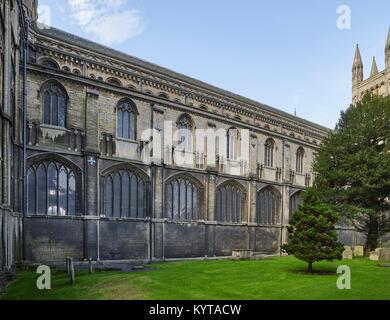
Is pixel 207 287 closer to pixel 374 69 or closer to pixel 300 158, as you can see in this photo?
pixel 300 158

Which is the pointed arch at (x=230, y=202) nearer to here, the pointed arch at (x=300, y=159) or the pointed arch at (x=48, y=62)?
the pointed arch at (x=300, y=159)

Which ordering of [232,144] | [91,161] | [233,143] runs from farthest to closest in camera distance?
[233,143], [232,144], [91,161]

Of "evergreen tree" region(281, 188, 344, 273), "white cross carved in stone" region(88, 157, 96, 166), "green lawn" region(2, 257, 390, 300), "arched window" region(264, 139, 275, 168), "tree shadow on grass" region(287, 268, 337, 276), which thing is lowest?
"tree shadow on grass" region(287, 268, 337, 276)

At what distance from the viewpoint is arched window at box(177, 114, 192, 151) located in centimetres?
2714

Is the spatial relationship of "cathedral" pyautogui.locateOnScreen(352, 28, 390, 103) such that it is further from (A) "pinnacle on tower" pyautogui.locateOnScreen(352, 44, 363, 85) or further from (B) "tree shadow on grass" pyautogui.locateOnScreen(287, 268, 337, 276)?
(B) "tree shadow on grass" pyautogui.locateOnScreen(287, 268, 337, 276)

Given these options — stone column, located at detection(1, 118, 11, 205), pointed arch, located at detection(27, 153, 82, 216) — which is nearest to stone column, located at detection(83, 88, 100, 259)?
pointed arch, located at detection(27, 153, 82, 216)

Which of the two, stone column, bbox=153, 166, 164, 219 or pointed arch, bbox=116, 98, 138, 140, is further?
stone column, bbox=153, 166, 164, 219

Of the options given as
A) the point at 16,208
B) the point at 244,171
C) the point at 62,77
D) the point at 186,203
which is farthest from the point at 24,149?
the point at 244,171

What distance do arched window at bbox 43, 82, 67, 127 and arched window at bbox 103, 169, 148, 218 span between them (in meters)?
5.03

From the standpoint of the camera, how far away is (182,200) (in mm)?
26719

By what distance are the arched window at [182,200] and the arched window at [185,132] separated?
9.28 ft

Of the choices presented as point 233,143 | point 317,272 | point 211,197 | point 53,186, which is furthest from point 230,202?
point 53,186

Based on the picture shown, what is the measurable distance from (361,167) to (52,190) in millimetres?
24276
